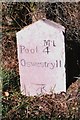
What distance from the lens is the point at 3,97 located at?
2.63 meters

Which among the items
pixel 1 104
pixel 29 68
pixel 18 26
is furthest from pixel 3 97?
pixel 18 26

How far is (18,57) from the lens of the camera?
8.54 ft

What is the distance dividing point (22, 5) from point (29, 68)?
1.20ft

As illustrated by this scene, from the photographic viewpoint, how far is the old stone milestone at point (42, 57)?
2543mm

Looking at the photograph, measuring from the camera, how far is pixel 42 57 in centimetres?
257

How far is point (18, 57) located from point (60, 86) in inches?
11.7

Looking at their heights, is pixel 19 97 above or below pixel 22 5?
below

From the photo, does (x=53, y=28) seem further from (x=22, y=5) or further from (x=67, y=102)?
(x=67, y=102)

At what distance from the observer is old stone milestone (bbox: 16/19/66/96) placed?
8.34ft

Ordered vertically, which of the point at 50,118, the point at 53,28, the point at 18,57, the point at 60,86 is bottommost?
the point at 50,118

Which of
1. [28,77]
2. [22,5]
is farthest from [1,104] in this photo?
[22,5]

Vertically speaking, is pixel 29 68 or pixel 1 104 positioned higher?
pixel 29 68

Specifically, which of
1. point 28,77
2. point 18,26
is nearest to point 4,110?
point 28,77

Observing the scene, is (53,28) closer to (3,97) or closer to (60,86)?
(60,86)
